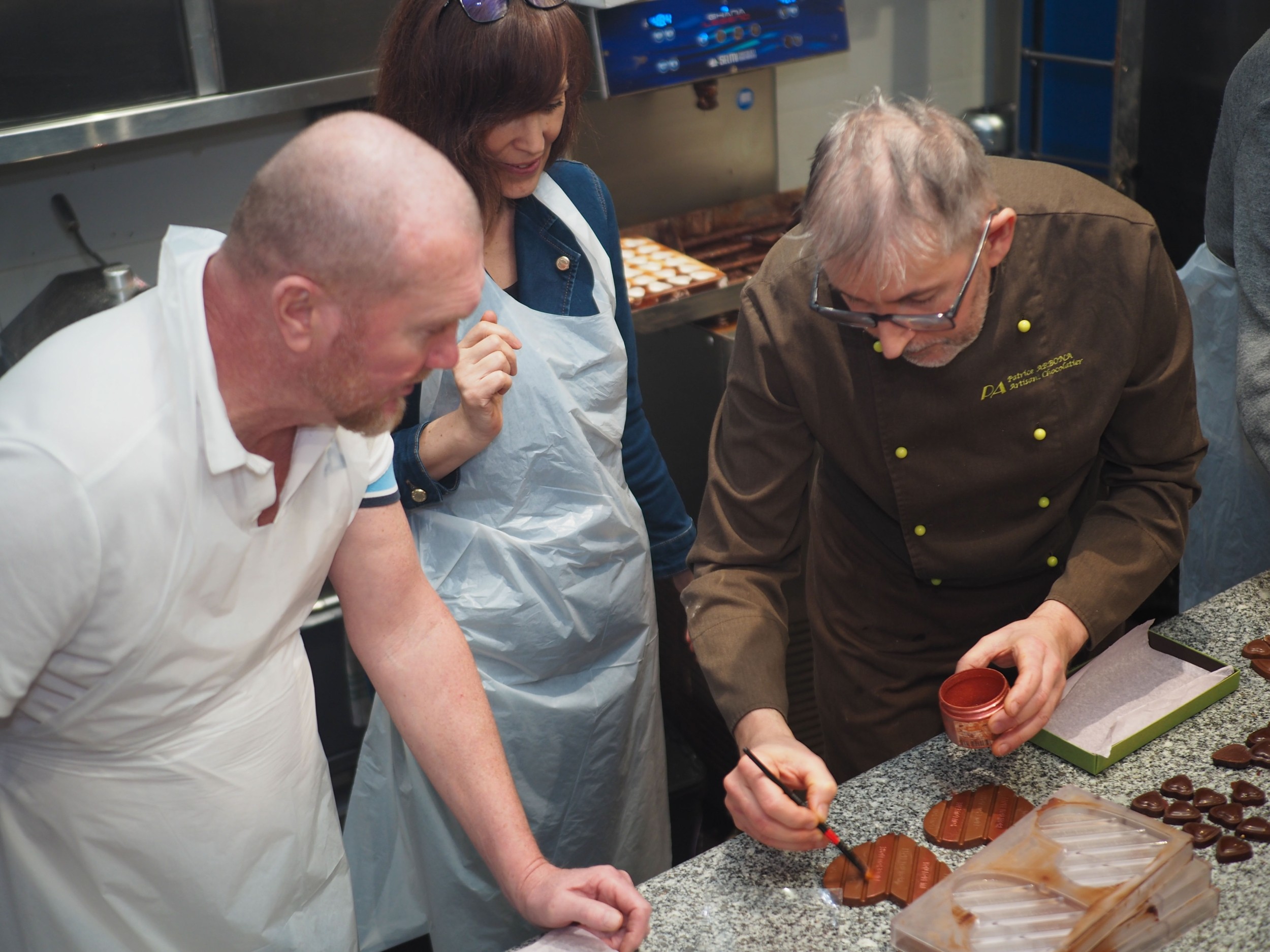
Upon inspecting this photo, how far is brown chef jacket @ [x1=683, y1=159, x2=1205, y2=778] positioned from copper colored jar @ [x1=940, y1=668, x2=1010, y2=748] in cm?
23

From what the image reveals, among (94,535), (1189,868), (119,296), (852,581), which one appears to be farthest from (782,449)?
(119,296)

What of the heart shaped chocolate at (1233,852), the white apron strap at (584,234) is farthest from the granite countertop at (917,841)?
the white apron strap at (584,234)

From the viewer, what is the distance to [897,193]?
53.7 inches

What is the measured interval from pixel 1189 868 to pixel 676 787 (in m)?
1.57

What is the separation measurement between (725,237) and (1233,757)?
2.24 metres

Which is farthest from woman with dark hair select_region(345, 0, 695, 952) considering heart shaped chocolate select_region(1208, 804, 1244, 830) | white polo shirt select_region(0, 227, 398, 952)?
heart shaped chocolate select_region(1208, 804, 1244, 830)

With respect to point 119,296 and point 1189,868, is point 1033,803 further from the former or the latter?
point 119,296

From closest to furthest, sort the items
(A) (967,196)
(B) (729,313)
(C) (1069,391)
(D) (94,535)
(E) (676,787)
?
1. (D) (94,535)
2. (A) (967,196)
3. (C) (1069,391)
4. (E) (676,787)
5. (B) (729,313)

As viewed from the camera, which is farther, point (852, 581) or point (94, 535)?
point (852, 581)

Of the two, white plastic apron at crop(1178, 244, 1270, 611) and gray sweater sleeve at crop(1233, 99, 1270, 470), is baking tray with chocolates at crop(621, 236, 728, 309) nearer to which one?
white plastic apron at crop(1178, 244, 1270, 611)

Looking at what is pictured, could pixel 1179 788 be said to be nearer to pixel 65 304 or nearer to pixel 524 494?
pixel 524 494

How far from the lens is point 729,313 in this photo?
3.10 metres

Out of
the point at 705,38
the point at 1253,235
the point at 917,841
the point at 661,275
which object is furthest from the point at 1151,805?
the point at 705,38

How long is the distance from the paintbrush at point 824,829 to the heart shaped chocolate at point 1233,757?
0.47 meters
